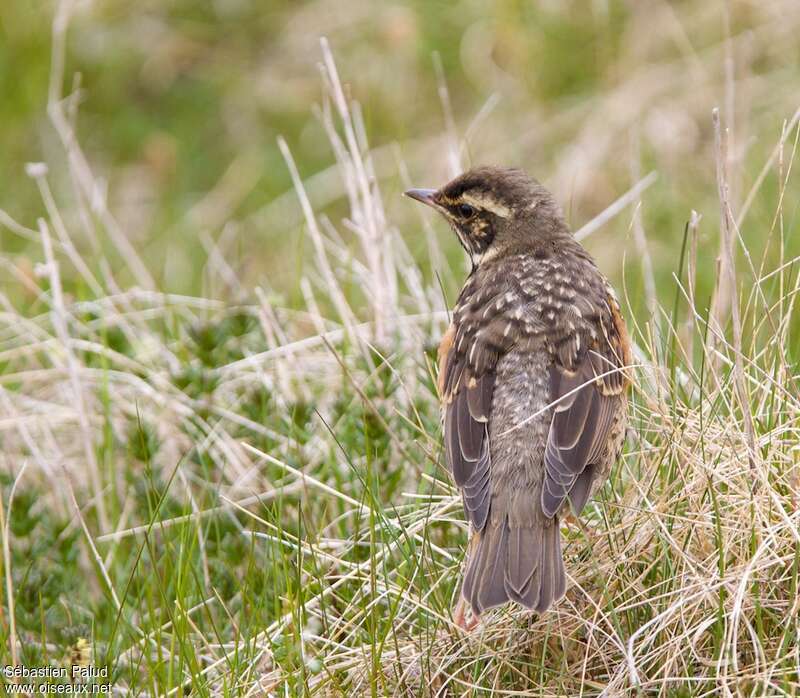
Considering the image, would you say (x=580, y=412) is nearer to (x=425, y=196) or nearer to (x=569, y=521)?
(x=569, y=521)

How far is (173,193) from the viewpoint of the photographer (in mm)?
12164

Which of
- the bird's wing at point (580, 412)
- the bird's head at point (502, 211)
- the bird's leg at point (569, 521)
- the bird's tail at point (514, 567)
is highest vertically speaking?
the bird's head at point (502, 211)

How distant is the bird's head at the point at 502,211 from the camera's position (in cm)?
589

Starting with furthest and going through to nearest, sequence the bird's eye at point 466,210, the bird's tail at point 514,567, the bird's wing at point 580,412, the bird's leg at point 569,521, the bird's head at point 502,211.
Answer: the bird's eye at point 466,210
the bird's head at point 502,211
the bird's leg at point 569,521
the bird's wing at point 580,412
the bird's tail at point 514,567

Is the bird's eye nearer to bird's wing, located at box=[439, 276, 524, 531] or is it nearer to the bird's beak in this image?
the bird's beak

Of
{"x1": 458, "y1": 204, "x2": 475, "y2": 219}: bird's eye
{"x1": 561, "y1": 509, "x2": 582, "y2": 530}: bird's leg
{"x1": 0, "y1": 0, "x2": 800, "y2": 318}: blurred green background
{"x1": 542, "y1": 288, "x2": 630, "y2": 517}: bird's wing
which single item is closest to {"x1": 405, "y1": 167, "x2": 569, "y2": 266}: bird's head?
{"x1": 458, "y1": 204, "x2": 475, "y2": 219}: bird's eye

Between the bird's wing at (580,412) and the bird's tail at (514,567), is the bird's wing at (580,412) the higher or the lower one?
the higher one

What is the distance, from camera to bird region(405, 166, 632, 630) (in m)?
4.69

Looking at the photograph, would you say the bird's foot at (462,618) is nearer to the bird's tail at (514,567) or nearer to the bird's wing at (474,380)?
the bird's tail at (514,567)

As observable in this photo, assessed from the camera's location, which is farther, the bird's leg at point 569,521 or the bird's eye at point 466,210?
the bird's eye at point 466,210

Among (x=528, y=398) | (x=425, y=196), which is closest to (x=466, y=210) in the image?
(x=425, y=196)

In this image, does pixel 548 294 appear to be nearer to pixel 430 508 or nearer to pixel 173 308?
pixel 430 508

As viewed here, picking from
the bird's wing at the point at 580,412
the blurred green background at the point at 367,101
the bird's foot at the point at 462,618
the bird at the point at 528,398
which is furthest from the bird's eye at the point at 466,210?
the blurred green background at the point at 367,101

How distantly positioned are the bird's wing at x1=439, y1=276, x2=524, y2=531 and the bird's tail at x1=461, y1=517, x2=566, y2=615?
0.29 feet
